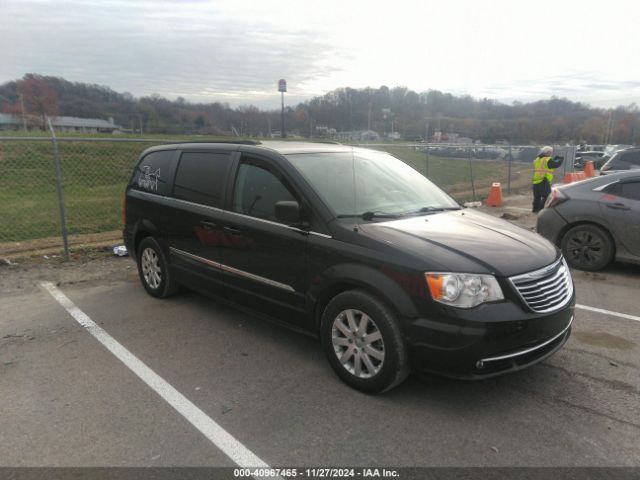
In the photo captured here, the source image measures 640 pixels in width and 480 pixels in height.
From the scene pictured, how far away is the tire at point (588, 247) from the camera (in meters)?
6.55

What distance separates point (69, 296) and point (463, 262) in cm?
467

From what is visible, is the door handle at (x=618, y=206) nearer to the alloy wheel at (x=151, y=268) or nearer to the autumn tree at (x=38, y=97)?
the alloy wheel at (x=151, y=268)

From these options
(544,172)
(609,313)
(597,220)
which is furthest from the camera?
(544,172)

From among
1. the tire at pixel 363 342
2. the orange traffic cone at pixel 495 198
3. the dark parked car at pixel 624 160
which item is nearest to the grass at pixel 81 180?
the orange traffic cone at pixel 495 198

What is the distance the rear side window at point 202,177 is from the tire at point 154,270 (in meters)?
0.75

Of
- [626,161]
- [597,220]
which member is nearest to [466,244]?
[597,220]

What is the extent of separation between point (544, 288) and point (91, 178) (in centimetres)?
1695

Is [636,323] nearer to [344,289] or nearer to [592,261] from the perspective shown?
[592,261]

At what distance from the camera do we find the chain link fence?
401 inches

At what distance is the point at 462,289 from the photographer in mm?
2990

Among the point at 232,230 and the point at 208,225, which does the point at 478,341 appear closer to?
the point at 232,230

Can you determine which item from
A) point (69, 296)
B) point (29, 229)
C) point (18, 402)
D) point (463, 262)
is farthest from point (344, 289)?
point (29, 229)

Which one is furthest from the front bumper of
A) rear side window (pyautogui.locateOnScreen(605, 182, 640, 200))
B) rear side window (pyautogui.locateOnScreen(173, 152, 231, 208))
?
rear side window (pyautogui.locateOnScreen(605, 182, 640, 200))

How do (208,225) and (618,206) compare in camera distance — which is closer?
(208,225)
